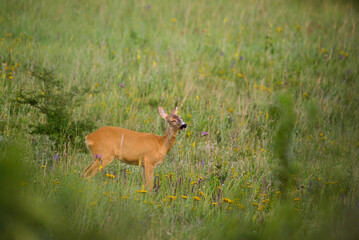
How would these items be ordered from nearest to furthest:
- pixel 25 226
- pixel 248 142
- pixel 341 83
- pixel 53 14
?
pixel 25 226 < pixel 248 142 < pixel 341 83 < pixel 53 14

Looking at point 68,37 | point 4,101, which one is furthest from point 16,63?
point 68,37

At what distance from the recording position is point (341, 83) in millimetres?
9336

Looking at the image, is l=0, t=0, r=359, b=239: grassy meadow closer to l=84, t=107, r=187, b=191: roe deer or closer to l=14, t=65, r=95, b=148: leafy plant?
l=14, t=65, r=95, b=148: leafy plant

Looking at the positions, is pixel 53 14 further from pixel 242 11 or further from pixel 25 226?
pixel 25 226

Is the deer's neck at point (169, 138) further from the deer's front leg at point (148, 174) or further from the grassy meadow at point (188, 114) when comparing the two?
the deer's front leg at point (148, 174)

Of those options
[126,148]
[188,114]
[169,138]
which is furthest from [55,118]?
[188,114]

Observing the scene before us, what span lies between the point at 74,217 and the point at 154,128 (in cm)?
397

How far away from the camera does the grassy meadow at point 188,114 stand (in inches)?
67.7

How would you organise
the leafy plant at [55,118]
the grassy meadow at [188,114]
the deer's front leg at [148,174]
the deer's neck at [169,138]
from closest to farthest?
the grassy meadow at [188,114] → the deer's front leg at [148,174] → the deer's neck at [169,138] → the leafy plant at [55,118]

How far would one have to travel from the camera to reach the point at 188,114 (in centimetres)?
752

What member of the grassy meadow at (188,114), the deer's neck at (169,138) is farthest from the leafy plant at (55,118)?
the deer's neck at (169,138)

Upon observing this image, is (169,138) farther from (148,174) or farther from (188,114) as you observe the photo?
(188,114)

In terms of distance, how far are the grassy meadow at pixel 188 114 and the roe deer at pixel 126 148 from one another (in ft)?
0.66

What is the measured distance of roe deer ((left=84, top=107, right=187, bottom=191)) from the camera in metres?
4.87
